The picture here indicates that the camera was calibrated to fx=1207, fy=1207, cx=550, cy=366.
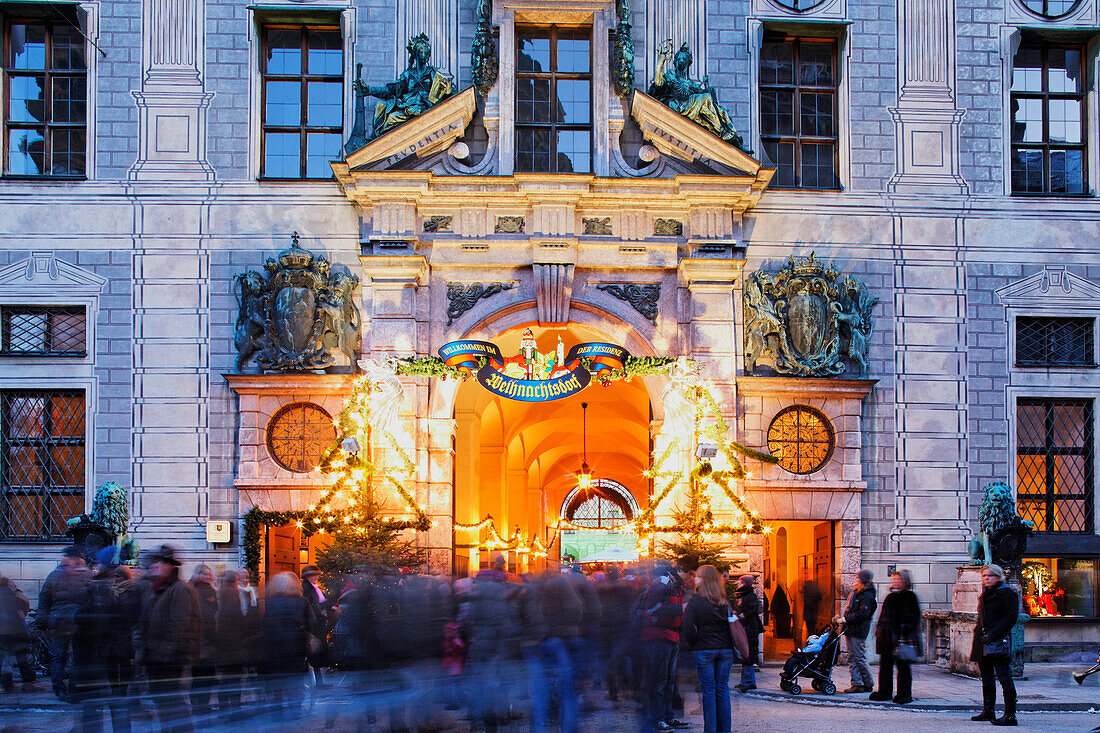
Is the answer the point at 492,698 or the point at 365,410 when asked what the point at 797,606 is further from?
the point at 492,698

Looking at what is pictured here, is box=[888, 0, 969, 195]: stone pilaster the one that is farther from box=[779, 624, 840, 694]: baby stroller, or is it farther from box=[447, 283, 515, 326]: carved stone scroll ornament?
box=[779, 624, 840, 694]: baby stroller

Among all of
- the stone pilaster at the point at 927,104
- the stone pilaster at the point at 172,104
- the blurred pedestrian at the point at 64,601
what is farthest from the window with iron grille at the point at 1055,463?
the blurred pedestrian at the point at 64,601

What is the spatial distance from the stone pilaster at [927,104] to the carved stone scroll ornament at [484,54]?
24.2 ft

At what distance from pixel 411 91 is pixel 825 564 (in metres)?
11.2

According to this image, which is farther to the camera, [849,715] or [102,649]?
[849,715]

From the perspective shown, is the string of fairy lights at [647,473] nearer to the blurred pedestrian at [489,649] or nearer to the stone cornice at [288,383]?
the stone cornice at [288,383]

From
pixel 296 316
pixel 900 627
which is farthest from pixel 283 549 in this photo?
pixel 900 627

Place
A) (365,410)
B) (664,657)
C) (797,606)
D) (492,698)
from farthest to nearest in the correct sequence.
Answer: (797,606) < (365,410) < (664,657) < (492,698)

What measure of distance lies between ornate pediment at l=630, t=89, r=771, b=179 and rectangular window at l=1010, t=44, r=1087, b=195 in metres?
5.39

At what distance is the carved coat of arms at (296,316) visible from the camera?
68.3ft

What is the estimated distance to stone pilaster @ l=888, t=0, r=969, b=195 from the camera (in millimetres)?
22094

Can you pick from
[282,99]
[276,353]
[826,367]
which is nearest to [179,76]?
[282,99]

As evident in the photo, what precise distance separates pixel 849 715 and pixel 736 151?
32.6 ft

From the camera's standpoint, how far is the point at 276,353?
821 inches
